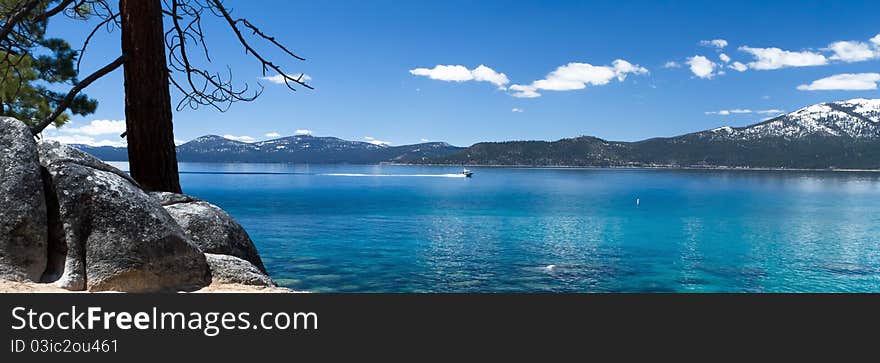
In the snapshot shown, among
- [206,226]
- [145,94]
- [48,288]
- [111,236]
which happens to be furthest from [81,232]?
[145,94]

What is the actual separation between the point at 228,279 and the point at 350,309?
3.91 meters

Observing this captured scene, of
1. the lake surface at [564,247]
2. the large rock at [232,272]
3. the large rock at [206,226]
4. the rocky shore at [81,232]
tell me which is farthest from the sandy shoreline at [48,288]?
the lake surface at [564,247]

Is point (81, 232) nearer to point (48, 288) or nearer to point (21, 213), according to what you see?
point (21, 213)

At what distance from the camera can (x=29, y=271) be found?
24.7 feet

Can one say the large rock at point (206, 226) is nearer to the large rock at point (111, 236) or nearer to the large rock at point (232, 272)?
the large rock at point (232, 272)

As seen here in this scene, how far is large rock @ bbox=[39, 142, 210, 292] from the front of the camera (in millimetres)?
7668

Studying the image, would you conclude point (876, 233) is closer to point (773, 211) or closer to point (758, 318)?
point (773, 211)

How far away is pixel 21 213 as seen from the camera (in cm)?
768

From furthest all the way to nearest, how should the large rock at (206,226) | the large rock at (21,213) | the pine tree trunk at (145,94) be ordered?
the pine tree trunk at (145,94) → the large rock at (206,226) → the large rock at (21,213)

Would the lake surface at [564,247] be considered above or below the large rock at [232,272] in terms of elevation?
below

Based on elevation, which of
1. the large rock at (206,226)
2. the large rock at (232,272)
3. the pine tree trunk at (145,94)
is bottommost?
the large rock at (232,272)

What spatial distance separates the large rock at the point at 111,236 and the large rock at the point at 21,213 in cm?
23

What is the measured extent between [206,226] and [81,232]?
2.14 m

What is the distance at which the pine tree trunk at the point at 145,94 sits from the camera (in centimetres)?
1073
